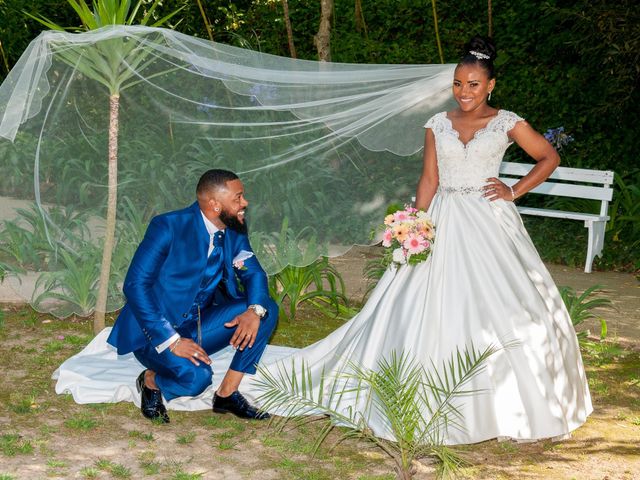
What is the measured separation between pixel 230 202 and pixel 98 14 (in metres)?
1.88

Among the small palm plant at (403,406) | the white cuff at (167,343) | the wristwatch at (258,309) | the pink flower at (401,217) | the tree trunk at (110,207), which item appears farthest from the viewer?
the tree trunk at (110,207)

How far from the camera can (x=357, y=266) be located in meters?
8.47

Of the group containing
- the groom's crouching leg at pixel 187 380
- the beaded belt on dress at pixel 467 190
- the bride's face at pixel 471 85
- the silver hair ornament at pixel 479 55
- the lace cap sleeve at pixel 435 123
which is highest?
the silver hair ornament at pixel 479 55

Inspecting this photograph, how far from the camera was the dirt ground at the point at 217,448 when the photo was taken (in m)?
4.12

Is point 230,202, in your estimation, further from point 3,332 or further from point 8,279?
point 3,332

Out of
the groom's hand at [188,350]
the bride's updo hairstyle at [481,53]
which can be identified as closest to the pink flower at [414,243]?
the bride's updo hairstyle at [481,53]

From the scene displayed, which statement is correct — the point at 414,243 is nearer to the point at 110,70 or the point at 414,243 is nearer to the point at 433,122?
the point at 433,122

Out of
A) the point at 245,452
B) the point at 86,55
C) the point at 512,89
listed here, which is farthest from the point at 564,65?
the point at 245,452

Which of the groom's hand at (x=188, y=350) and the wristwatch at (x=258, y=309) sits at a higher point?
the wristwatch at (x=258, y=309)

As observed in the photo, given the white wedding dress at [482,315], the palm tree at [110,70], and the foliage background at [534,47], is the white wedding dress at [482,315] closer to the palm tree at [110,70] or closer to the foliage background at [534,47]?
the palm tree at [110,70]

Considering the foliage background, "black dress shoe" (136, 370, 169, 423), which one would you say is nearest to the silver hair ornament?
"black dress shoe" (136, 370, 169, 423)

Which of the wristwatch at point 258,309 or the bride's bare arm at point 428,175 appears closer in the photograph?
the wristwatch at point 258,309

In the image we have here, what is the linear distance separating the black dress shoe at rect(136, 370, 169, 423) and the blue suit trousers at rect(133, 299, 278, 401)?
44mm

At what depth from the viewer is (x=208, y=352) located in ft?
16.2
